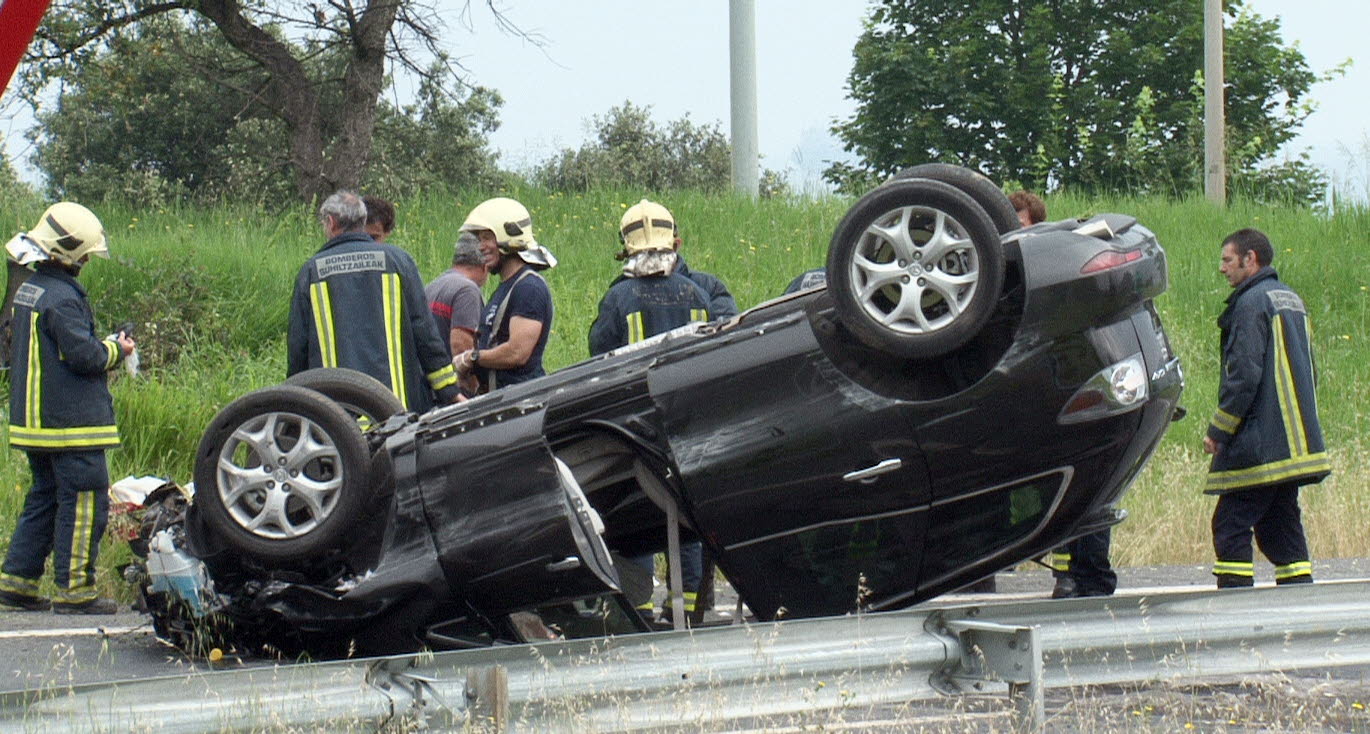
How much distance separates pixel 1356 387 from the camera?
513 inches

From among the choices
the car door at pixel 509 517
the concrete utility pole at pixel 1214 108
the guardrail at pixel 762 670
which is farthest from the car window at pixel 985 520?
the concrete utility pole at pixel 1214 108

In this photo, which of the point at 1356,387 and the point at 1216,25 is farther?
the point at 1216,25

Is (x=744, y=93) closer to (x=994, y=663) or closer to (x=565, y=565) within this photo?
(x=565, y=565)

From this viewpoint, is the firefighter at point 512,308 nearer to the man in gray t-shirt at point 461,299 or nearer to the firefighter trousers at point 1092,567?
the man in gray t-shirt at point 461,299

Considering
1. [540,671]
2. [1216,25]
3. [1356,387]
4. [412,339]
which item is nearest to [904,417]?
[540,671]

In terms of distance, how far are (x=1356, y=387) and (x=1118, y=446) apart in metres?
9.03

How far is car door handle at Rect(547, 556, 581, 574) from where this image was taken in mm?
5074

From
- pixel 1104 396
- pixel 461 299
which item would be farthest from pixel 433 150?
pixel 1104 396

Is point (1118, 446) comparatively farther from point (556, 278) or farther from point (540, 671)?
point (556, 278)

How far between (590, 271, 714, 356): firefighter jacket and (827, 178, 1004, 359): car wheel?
2381 mm

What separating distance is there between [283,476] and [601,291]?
8.57 meters

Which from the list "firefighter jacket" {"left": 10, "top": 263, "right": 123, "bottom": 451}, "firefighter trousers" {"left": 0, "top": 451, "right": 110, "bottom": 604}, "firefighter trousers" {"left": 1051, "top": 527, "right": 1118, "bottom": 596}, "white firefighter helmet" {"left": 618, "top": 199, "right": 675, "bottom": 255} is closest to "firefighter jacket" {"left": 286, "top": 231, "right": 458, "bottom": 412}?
"white firefighter helmet" {"left": 618, "top": 199, "right": 675, "bottom": 255}

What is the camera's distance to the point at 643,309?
23.7ft

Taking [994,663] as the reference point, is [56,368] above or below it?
above
